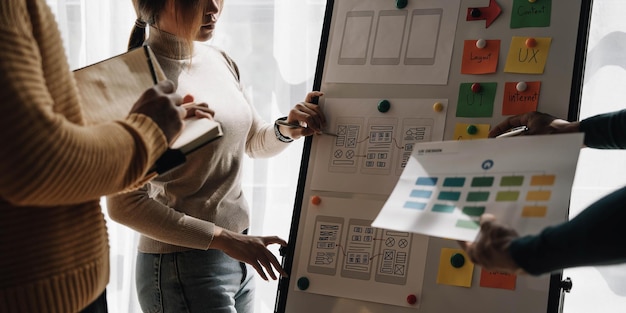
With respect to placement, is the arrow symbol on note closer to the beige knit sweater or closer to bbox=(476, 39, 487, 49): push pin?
bbox=(476, 39, 487, 49): push pin

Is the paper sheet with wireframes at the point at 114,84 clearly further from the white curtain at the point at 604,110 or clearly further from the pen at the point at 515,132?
the white curtain at the point at 604,110

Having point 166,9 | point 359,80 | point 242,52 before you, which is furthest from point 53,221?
point 242,52

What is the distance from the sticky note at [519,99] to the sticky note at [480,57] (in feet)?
0.19

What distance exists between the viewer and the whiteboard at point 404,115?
52.9 inches

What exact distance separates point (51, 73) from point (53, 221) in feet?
0.68

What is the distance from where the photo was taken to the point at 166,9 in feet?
4.66

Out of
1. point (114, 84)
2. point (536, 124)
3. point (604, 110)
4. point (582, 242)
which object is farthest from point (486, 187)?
point (604, 110)

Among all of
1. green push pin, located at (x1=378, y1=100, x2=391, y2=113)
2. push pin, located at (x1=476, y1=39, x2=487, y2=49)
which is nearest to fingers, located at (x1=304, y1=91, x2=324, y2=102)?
green push pin, located at (x1=378, y1=100, x2=391, y2=113)

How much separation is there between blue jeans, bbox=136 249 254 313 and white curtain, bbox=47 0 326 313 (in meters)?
0.69

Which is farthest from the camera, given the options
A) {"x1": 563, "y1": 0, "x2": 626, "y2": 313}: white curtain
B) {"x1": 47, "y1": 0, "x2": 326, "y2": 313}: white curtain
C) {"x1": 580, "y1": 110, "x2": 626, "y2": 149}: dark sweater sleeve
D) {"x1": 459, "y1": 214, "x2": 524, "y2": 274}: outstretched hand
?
{"x1": 47, "y1": 0, "x2": 326, "y2": 313}: white curtain

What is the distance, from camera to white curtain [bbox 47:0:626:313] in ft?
5.93

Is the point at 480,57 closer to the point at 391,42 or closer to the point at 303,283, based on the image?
the point at 391,42

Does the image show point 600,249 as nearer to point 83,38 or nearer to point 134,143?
point 134,143

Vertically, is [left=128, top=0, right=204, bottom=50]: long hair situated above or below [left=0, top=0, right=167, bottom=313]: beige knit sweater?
above
